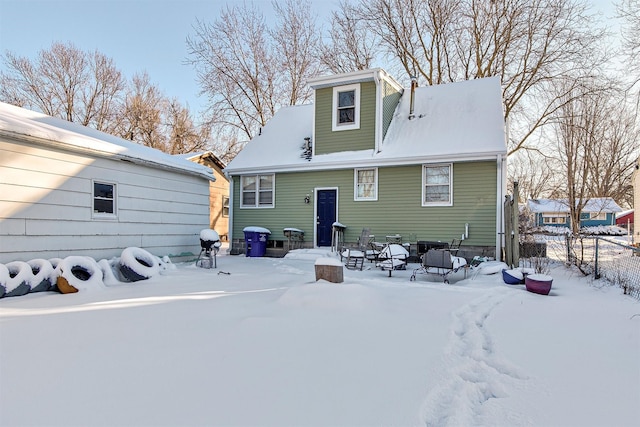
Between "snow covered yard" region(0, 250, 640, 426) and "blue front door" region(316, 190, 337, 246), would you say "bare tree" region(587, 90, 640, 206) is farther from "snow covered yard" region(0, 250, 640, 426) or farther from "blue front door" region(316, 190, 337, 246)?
"snow covered yard" region(0, 250, 640, 426)

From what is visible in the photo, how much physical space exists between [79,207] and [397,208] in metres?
7.74

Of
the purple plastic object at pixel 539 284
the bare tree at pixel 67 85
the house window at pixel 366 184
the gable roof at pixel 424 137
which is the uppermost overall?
the bare tree at pixel 67 85

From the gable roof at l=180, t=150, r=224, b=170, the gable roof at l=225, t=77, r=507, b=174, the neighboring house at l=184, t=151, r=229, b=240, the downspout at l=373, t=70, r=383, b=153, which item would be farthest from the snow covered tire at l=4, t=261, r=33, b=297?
the neighboring house at l=184, t=151, r=229, b=240

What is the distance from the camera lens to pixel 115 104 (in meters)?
25.4

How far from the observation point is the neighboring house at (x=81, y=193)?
19.7 feet

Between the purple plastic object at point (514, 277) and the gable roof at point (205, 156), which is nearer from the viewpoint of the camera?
the purple plastic object at point (514, 277)

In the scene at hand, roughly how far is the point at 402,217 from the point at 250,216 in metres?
5.16

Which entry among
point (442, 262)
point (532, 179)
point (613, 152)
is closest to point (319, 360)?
point (442, 262)

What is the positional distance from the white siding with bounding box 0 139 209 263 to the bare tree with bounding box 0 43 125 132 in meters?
19.8

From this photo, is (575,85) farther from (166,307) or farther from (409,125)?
(166,307)

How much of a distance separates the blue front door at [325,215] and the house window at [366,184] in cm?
77

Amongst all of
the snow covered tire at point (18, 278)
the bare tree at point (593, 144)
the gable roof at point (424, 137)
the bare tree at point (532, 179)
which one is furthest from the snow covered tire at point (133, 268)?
the bare tree at point (532, 179)

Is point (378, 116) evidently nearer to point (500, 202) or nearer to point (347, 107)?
point (347, 107)

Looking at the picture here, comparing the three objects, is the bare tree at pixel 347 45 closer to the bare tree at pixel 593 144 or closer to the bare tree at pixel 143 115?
the bare tree at pixel 593 144
